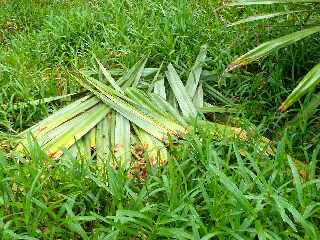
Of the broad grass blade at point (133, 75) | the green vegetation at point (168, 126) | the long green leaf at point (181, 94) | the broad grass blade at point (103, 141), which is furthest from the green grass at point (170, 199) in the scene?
the broad grass blade at point (133, 75)

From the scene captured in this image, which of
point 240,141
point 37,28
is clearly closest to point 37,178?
point 240,141

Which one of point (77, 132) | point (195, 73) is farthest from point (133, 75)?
point (77, 132)

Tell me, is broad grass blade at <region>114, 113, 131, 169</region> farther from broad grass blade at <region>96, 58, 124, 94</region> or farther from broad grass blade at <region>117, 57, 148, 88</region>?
broad grass blade at <region>117, 57, 148, 88</region>

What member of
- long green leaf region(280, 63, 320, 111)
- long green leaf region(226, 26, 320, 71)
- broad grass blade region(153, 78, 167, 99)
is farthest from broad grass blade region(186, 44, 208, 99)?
long green leaf region(280, 63, 320, 111)

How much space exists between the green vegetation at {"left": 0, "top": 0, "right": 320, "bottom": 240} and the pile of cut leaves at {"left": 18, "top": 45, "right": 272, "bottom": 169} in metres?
0.02

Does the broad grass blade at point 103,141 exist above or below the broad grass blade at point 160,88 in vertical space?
below

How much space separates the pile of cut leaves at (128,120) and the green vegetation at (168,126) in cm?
2

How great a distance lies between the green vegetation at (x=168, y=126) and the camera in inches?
101

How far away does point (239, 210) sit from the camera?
2520 millimetres

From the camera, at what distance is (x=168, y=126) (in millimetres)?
3385

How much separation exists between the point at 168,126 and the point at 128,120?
283 millimetres

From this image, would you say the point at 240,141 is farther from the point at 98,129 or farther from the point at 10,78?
the point at 10,78

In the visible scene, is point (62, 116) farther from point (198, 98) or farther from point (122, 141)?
point (198, 98)

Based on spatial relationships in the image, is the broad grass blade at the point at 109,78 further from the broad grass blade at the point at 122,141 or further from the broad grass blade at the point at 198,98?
the broad grass blade at the point at 198,98
